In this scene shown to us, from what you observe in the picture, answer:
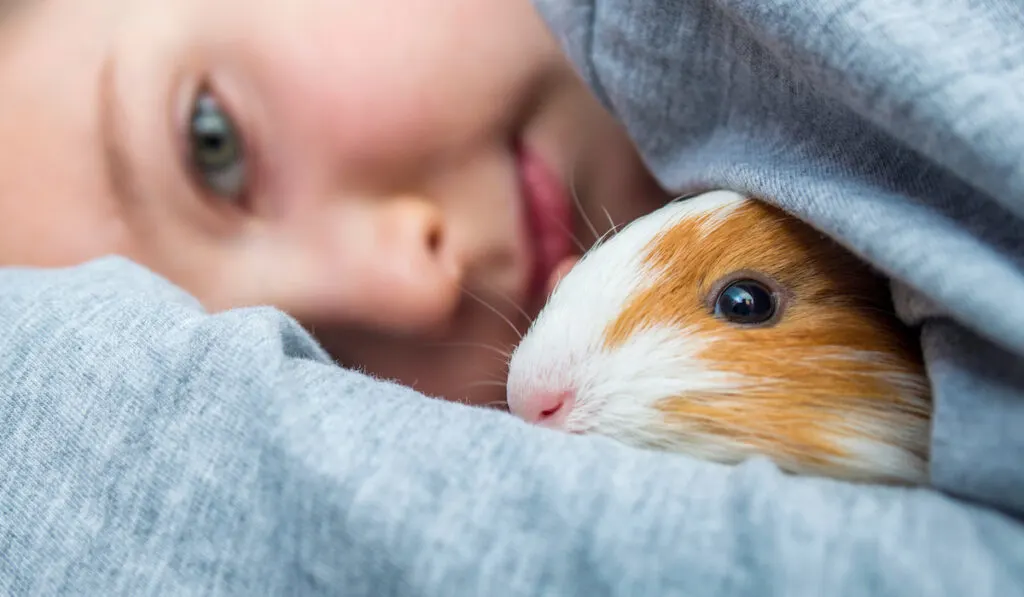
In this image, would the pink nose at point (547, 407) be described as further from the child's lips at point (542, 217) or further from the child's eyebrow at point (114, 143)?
the child's eyebrow at point (114, 143)

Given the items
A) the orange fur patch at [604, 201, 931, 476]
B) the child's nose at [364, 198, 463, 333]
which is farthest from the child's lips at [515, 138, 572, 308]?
the orange fur patch at [604, 201, 931, 476]

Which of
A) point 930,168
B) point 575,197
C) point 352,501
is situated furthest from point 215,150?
point 930,168

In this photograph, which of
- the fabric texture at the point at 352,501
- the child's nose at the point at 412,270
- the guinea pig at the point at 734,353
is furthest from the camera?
the child's nose at the point at 412,270

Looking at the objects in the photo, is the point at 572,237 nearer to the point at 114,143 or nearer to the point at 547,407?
the point at 547,407

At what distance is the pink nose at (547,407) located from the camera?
59 centimetres

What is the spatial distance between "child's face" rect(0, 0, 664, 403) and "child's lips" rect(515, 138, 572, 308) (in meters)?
0.01

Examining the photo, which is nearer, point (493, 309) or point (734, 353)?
point (734, 353)

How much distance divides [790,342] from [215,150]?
625mm

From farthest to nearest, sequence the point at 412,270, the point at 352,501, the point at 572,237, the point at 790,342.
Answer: the point at 572,237
the point at 412,270
the point at 790,342
the point at 352,501

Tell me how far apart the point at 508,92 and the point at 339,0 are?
203 millimetres

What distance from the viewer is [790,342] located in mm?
554

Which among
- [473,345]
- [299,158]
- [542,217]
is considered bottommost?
[473,345]

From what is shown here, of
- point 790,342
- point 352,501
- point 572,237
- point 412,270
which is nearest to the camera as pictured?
point 352,501

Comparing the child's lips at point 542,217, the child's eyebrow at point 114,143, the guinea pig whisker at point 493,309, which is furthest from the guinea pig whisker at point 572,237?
the child's eyebrow at point 114,143
